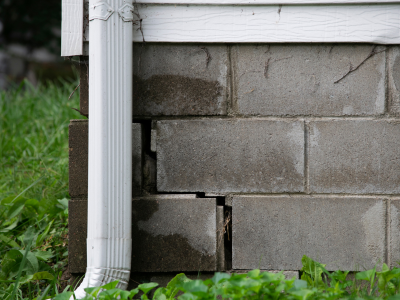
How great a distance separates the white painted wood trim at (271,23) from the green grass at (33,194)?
1130 mm

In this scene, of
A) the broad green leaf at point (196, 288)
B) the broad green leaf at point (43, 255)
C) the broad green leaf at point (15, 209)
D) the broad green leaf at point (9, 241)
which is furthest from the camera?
the broad green leaf at point (15, 209)

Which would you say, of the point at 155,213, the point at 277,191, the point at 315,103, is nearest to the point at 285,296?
the point at 277,191

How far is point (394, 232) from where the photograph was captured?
154 cm

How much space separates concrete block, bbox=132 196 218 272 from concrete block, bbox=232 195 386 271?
133 mm

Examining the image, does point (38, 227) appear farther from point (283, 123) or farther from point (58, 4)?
point (58, 4)

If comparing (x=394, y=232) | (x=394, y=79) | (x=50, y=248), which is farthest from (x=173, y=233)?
(x=394, y=79)

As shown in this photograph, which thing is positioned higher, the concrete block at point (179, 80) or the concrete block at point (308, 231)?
the concrete block at point (179, 80)

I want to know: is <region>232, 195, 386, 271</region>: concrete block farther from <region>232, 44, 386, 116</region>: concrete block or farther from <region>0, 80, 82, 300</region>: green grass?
<region>0, 80, 82, 300</region>: green grass

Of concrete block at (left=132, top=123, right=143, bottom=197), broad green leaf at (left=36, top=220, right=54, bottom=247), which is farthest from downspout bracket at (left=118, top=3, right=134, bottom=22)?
broad green leaf at (left=36, top=220, right=54, bottom=247)

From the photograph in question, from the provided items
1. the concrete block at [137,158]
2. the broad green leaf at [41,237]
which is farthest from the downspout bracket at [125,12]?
the broad green leaf at [41,237]

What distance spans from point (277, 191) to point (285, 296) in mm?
553

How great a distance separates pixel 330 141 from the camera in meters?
1.56

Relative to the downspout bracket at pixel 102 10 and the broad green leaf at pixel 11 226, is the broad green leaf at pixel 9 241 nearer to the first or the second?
the broad green leaf at pixel 11 226

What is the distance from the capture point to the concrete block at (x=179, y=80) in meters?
1.58
